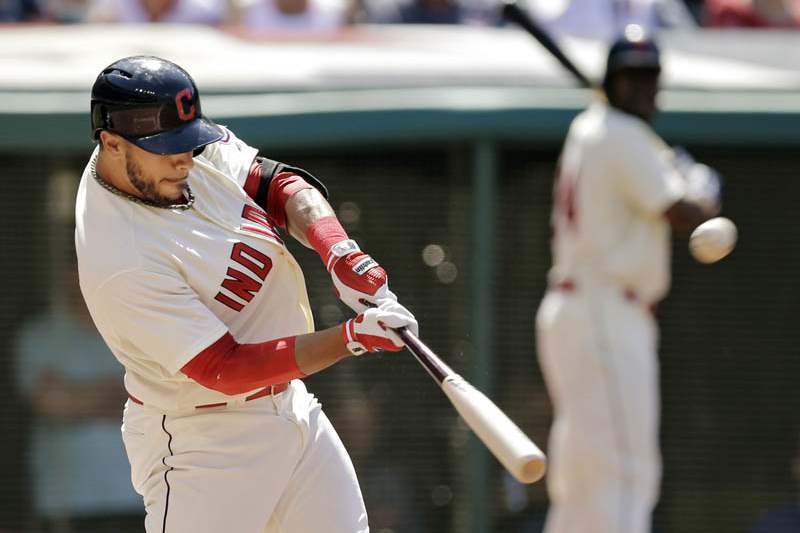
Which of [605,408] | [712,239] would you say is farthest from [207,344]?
[605,408]

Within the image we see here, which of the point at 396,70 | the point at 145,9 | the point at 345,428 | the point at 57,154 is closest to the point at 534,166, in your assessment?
the point at 396,70

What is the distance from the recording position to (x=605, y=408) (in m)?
5.35

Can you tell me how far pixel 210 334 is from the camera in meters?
3.24

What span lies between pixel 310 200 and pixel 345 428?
2.35m

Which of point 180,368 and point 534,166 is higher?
point 180,368

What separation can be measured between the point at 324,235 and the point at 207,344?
38 cm

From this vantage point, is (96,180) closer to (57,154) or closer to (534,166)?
(57,154)

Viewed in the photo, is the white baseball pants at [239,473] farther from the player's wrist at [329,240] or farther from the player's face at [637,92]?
the player's face at [637,92]

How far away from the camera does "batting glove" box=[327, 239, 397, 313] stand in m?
3.28

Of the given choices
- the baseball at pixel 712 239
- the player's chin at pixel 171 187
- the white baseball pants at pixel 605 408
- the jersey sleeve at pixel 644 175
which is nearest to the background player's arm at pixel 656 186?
the jersey sleeve at pixel 644 175

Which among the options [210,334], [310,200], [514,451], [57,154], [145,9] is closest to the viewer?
[514,451]

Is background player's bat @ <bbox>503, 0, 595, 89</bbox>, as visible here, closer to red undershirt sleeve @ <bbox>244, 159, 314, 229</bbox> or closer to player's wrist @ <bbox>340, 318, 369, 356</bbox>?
red undershirt sleeve @ <bbox>244, 159, 314, 229</bbox>

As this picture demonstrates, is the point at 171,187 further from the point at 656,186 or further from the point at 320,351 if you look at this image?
the point at 656,186

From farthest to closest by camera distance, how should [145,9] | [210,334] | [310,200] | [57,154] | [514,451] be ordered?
[145,9] → [57,154] → [310,200] → [210,334] → [514,451]
